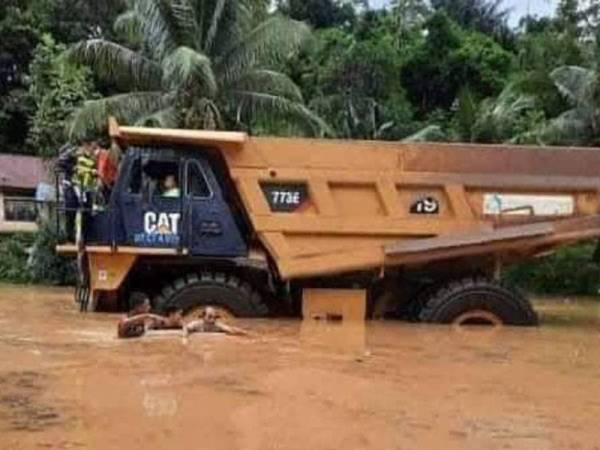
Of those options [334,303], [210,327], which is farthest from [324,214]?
Result: [210,327]

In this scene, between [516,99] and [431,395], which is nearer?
[431,395]

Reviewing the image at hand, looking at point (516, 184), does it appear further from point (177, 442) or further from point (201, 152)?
point (177, 442)

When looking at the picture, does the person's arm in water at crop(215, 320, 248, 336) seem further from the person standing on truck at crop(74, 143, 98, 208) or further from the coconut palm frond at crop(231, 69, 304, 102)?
the coconut palm frond at crop(231, 69, 304, 102)

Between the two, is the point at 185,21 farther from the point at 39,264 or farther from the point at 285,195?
the point at 285,195

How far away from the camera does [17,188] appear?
113ft

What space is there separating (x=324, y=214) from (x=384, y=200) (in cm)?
73

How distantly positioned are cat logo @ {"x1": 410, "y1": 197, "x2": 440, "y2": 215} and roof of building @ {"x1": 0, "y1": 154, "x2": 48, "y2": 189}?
70.3 feet

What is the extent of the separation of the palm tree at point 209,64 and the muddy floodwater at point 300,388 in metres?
9.79

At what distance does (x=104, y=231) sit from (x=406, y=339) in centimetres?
381

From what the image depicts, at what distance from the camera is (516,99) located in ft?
90.2

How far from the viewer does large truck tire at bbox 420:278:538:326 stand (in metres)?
13.7

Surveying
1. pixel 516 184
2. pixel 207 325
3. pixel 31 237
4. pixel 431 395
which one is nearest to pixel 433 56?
pixel 31 237

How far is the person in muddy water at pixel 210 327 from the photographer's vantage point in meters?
11.9

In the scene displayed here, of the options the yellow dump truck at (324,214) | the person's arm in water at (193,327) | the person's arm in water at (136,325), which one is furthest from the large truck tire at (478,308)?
the person's arm in water at (136,325)
